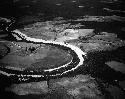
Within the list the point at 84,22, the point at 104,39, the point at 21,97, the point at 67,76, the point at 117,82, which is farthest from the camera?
the point at 84,22

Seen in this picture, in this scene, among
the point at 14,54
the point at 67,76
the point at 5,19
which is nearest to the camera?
the point at 67,76

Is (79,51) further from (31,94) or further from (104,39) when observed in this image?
(31,94)

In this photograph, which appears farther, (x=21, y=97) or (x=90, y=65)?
(x=90, y=65)

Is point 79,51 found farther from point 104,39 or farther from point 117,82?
point 117,82

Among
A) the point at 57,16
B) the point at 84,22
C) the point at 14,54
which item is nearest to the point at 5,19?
the point at 57,16

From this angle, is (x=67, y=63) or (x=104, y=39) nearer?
(x=67, y=63)

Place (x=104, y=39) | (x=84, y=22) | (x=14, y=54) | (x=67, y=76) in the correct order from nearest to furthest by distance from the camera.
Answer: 1. (x=67, y=76)
2. (x=14, y=54)
3. (x=104, y=39)
4. (x=84, y=22)

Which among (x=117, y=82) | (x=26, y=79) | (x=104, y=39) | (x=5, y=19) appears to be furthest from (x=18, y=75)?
(x=5, y=19)
